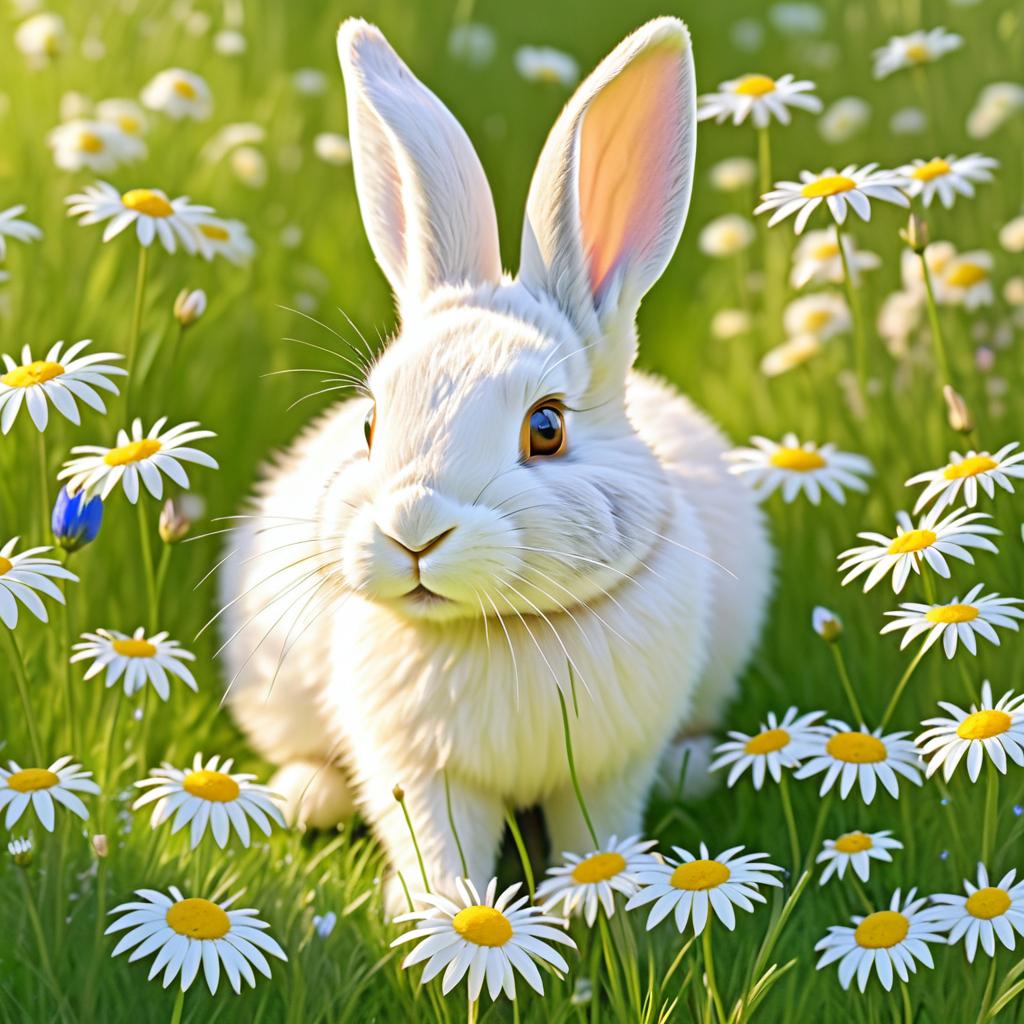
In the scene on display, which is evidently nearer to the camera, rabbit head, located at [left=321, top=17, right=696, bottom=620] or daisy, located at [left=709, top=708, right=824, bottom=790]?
rabbit head, located at [left=321, top=17, right=696, bottom=620]

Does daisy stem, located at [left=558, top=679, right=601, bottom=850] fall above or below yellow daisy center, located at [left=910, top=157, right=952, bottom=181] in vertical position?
below

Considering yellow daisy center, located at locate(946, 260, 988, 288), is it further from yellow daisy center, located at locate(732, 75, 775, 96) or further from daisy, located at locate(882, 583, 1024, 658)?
daisy, located at locate(882, 583, 1024, 658)

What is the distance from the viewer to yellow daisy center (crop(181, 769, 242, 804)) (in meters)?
3.26

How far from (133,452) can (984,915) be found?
1837 mm

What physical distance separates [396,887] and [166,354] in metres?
1.84

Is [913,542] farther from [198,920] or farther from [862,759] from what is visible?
[198,920]

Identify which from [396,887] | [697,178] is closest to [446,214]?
[396,887]

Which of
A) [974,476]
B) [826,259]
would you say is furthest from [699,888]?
[826,259]

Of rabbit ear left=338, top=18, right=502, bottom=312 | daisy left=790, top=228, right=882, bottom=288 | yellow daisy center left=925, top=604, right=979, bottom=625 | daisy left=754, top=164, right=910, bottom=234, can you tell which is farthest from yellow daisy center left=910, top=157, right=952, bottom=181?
yellow daisy center left=925, top=604, right=979, bottom=625

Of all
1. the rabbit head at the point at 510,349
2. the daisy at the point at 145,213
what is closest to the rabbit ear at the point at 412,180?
the rabbit head at the point at 510,349

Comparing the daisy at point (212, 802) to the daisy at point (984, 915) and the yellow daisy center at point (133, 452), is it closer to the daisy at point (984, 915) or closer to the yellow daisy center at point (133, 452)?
the yellow daisy center at point (133, 452)

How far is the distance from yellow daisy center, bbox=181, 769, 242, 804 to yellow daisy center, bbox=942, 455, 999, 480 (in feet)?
5.15

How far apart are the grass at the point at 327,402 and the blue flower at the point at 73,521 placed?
216 millimetres

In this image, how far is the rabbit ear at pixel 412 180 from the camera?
355 centimetres
